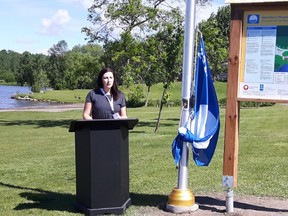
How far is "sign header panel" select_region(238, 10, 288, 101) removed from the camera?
563cm

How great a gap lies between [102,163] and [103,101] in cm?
87

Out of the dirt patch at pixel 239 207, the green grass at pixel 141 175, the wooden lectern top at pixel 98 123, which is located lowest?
the green grass at pixel 141 175

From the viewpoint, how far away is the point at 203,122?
6090mm

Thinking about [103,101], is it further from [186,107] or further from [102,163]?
[186,107]

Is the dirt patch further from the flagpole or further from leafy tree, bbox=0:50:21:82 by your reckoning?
leafy tree, bbox=0:50:21:82

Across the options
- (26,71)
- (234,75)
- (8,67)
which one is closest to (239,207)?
(234,75)

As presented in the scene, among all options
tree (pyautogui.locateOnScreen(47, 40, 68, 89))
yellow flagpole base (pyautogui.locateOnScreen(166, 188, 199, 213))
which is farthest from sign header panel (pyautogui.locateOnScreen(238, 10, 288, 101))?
tree (pyautogui.locateOnScreen(47, 40, 68, 89))

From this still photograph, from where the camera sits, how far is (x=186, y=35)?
5988 mm

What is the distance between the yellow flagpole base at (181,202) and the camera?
19.4 feet

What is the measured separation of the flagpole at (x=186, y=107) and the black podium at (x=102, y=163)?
676 millimetres

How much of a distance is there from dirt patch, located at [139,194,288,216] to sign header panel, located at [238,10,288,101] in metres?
1.48

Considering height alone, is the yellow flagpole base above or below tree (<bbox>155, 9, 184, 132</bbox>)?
below

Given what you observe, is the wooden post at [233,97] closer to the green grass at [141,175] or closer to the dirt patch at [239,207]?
the dirt patch at [239,207]

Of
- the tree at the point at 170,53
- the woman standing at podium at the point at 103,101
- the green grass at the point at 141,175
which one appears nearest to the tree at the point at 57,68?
the tree at the point at 170,53
